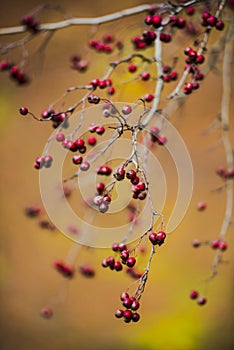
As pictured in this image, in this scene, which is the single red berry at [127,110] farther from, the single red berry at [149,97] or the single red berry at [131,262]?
the single red berry at [131,262]

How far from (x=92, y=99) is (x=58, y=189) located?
1.53ft

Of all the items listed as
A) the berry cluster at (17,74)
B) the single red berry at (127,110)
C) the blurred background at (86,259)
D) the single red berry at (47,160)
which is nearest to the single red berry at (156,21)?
the single red berry at (127,110)

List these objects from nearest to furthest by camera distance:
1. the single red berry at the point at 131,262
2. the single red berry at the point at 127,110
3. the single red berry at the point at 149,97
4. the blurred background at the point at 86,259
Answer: the single red berry at the point at 131,262 → the single red berry at the point at 127,110 → the single red berry at the point at 149,97 → the blurred background at the point at 86,259

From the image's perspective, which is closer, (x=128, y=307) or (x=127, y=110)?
(x=128, y=307)

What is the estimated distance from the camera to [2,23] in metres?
2.71

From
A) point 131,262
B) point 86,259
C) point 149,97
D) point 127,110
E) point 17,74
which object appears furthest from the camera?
point 86,259

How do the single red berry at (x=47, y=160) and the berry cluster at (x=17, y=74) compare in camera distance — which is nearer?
the single red berry at (x=47, y=160)

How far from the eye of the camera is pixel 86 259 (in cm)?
249

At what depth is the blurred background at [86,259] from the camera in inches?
96.9

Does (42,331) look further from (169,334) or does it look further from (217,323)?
(217,323)

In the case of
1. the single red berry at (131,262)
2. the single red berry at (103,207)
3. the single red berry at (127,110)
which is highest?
the single red berry at (127,110)

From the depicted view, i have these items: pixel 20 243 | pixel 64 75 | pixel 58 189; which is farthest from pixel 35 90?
pixel 58 189

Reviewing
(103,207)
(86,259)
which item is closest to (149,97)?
(103,207)

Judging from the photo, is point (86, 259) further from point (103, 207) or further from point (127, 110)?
point (103, 207)
